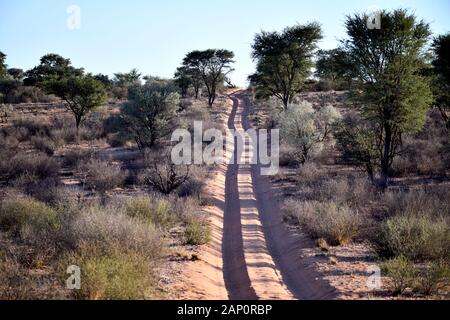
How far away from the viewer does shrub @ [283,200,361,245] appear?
11.2 meters

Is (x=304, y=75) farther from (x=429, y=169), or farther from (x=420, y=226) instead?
(x=420, y=226)

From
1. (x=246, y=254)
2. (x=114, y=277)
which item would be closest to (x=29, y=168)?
(x=246, y=254)

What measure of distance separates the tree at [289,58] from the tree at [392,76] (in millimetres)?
17371

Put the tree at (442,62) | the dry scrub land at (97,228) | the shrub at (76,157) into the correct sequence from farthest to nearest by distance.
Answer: the shrub at (76,157), the tree at (442,62), the dry scrub land at (97,228)

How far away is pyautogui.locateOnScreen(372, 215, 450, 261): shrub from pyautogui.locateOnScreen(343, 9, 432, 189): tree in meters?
6.55

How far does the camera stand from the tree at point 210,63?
56.0 metres

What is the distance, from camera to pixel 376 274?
335 inches

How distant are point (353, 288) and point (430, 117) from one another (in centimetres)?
2941

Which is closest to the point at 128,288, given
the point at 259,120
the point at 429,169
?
the point at 429,169

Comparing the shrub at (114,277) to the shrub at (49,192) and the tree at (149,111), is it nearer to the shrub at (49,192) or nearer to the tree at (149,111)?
the shrub at (49,192)

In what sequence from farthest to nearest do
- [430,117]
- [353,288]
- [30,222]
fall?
[430,117] → [30,222] → [353,288]
